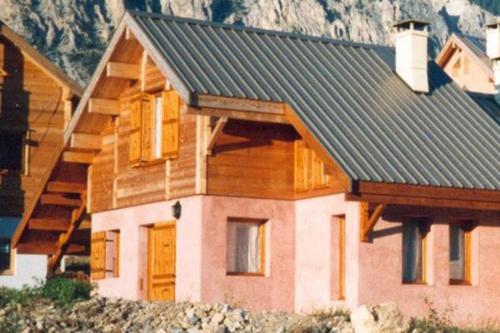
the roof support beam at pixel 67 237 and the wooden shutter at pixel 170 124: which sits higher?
the wooden shutter at pixel 170 124

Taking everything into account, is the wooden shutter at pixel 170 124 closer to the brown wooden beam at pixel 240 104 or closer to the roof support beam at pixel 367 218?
the brown wooden beam at pixel 240 104

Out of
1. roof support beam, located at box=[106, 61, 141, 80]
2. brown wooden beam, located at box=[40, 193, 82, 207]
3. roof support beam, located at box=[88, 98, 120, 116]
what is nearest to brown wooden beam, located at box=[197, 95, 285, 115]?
roof support beam, located at box=[106, 61, 141, 80]

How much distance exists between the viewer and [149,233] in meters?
32.4

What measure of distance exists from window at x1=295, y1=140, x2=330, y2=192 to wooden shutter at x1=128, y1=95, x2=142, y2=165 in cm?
407

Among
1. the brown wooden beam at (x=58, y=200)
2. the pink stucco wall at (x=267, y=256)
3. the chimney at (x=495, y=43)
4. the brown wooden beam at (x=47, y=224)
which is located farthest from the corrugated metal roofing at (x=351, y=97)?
the brown wooden beam at (x=47, y=224)

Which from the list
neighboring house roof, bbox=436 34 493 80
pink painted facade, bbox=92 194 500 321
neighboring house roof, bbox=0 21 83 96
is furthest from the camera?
neighboring house roof, bbox=436 34 493 80

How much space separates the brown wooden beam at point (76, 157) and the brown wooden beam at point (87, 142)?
368 mm

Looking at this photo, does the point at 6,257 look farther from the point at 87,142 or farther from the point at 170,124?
the point at 170,124

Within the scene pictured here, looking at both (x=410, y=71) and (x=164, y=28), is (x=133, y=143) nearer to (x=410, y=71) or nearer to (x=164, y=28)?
(x=164, y=28)

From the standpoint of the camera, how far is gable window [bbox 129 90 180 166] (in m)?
30.9

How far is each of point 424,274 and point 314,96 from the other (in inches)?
175

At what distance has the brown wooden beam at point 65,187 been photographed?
3612 cm

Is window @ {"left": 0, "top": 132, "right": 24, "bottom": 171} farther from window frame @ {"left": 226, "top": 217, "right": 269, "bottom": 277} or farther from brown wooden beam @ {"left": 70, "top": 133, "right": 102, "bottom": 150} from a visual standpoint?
window frame @ {"left": 226, "top": 217, "right": 269, "bottom": 277}

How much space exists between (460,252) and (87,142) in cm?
989
